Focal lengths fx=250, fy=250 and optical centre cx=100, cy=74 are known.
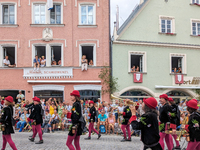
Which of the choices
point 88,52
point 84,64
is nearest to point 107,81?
point 84,64

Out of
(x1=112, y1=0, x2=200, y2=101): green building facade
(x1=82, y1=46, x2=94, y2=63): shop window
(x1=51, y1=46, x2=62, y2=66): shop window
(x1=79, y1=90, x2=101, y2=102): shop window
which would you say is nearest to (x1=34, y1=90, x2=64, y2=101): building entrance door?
(x1=79, y1=90, x2=101, y2=102): shop window

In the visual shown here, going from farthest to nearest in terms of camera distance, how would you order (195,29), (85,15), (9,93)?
(195,29) → (9,93) → (85,15)

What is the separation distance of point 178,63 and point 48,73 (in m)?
11.0

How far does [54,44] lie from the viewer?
769 inches

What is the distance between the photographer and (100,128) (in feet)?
47.4

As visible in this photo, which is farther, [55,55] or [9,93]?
[9,93]

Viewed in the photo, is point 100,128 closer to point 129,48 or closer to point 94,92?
point 94,92

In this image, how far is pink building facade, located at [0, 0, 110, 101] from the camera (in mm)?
19078

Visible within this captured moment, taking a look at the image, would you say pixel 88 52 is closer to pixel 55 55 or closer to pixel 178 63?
pixel 55 55

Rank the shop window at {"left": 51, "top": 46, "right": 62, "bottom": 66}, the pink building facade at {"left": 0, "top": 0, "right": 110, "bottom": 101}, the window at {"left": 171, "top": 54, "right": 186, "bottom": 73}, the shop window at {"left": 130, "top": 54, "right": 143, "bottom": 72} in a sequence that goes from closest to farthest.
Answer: the pink building facade at {"left": 0, "top": 0, "right": 110, "bottom": 101} < the shop window at {"left": 51, "top": 46, "right": 62, "bottom": 66} < the shop window at {"left": 130, "top": 54, "right": 143, "bottom": 72} < the window at {"left": 171, "top": 54, "right": 186, "bottom": 73}

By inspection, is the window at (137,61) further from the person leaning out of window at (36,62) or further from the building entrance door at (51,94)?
the person leaning out of window at (36,62)

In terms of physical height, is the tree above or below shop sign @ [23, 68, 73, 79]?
below

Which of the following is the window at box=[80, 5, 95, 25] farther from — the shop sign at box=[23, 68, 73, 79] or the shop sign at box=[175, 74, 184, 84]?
the shop sign at box=[175, 74, 184, 84]

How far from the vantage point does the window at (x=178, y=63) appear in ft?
68.8
